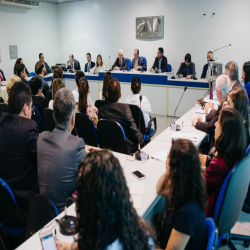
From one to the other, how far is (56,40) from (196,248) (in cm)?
1169

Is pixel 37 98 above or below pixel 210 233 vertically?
above

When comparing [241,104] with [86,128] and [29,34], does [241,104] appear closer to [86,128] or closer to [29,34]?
[86,128]

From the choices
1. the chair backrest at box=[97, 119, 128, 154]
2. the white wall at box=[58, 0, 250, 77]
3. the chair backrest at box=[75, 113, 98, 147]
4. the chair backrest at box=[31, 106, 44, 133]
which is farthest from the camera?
the white wall at box=[58, 0, 250, 77]

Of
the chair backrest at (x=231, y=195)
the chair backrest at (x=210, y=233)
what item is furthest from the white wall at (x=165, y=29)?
the chair backrest at (x=210, y=233)

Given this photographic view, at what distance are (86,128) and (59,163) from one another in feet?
4.92

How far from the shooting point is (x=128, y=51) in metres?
9.81

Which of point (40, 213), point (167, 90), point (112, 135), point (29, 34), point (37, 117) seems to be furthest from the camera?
point (29, 34)

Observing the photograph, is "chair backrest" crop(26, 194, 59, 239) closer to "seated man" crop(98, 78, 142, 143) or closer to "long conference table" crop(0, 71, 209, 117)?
"seated man" crop(98, 78, 142, 143)

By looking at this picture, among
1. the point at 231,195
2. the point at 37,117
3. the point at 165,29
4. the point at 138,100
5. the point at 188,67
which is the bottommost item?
the point at 231,195

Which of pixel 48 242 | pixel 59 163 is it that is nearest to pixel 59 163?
pixel 59 163

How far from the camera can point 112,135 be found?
3.05m

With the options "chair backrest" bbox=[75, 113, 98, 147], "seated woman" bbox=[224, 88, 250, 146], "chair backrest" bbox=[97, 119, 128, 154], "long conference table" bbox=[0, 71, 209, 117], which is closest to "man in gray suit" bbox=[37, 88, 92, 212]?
"chair backrest" bbox=[97, 119, 128, 154]

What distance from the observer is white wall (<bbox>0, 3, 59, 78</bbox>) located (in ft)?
31.3

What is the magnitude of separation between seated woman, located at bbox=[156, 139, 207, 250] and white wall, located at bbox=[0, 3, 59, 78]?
9.74 metres
